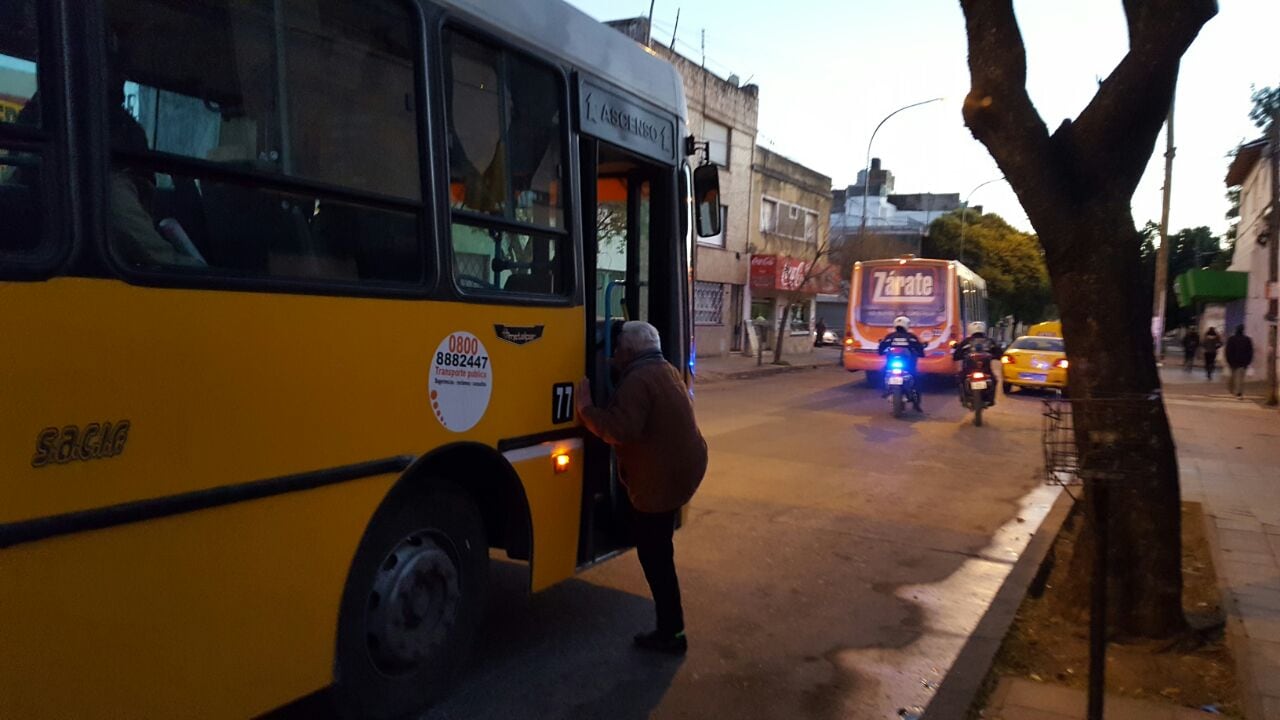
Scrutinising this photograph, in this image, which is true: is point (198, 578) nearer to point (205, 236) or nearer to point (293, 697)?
point (293, 697)

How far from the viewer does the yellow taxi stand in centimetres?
2047

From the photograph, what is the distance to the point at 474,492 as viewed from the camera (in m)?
4.16

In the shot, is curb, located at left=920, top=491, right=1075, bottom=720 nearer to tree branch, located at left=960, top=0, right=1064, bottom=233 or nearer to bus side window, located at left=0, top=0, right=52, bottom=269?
tree branch, located at left=960, top=0, right=1064, bottom=233

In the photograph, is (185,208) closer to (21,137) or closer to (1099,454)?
(21,137)

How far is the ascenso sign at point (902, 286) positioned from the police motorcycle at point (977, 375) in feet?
17.0

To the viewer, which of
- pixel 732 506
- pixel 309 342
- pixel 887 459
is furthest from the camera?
pixel 887 459

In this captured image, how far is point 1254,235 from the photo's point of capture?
97.5 ft

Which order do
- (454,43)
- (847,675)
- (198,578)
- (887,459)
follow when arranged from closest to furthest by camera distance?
1. (198,578)
2. (454,43)
3. (847,675)
4. (887,459)

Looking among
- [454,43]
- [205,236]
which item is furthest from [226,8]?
[454,43]

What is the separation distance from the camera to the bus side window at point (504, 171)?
385 centimetres

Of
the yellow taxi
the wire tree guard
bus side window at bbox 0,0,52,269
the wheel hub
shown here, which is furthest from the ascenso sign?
bus side window at bbox 0,0,52,269

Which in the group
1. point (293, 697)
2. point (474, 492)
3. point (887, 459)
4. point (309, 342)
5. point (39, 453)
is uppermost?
point (309, 342)

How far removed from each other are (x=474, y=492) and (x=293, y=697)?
1.26 m

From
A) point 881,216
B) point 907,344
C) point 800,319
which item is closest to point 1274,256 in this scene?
point 907,344
